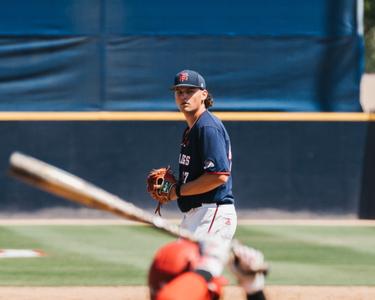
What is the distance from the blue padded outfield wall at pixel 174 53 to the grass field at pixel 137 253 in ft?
6.72

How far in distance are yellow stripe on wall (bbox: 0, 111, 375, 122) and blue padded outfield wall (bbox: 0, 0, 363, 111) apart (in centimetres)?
27

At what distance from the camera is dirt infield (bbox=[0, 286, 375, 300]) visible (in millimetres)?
8875

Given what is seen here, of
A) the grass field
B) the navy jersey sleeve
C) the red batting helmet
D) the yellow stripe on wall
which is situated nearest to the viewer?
the red batting helmet

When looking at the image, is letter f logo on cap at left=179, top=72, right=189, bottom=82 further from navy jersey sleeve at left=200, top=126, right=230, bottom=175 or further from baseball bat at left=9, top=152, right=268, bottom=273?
baseball bat at left=9, top=152, right=268, bottom=273

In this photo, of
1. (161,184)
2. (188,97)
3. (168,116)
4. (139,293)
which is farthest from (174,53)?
(188,97)

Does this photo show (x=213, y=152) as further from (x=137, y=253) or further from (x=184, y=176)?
(x=137, y=253)

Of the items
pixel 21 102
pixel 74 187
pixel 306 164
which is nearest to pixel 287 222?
pixel 306 164

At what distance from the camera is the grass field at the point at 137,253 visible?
984cm

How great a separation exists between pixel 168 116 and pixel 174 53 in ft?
3.04

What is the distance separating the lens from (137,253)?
1138 cm

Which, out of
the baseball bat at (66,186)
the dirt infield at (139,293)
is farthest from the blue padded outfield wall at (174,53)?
the baseball bat at (66,186)

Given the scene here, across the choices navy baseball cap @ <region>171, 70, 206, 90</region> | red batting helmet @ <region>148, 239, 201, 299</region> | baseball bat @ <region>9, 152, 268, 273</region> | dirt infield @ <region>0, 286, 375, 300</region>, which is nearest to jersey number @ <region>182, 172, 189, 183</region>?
navy baseball cap @ <region>171, 70, 206, 90</region>

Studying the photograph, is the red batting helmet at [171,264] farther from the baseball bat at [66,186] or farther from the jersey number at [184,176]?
the jersey number at [184,176]

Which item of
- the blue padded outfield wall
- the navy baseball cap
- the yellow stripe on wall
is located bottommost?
the yellow stripe on wall
